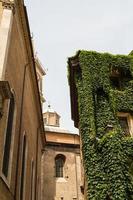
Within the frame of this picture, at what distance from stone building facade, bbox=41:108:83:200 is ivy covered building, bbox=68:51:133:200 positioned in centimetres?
1189

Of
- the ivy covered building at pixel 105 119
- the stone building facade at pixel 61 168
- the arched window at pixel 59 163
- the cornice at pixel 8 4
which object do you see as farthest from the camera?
the arched window at pixel 59 163

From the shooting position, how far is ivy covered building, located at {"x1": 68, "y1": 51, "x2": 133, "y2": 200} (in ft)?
45.4

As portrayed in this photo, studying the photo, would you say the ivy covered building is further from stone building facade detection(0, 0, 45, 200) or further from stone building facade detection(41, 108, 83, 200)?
stone building facade detection(41, 108, 83, 200)

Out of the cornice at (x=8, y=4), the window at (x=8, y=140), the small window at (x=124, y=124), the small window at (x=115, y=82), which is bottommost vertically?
the window at (x=8, y=140)

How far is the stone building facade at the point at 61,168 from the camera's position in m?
29.7

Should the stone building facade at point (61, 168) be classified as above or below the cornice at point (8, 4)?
below

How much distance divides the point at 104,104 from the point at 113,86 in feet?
6.82

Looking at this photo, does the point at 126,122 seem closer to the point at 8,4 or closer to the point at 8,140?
the point at 8,140

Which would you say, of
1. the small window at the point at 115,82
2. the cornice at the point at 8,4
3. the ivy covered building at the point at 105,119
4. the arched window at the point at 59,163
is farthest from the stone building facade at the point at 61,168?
the cornice at the point at 8,4

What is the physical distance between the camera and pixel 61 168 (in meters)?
31.9

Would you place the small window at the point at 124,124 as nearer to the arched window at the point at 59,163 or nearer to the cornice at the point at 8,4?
the cornice at the point at 8,4

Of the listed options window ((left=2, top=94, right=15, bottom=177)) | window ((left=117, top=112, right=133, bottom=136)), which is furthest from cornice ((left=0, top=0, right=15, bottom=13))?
window ((left=117, top=112, right=133, bottom=136))

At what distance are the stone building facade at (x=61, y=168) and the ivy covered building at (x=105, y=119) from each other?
11890 millimetres

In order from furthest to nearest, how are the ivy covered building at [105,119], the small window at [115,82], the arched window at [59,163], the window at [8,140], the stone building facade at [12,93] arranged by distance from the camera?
the arched window at [59,163] → the small window at [115,82] → the ivy covered building at [105,119] → the window at [8,140] → the stone building facade at [12,93]
